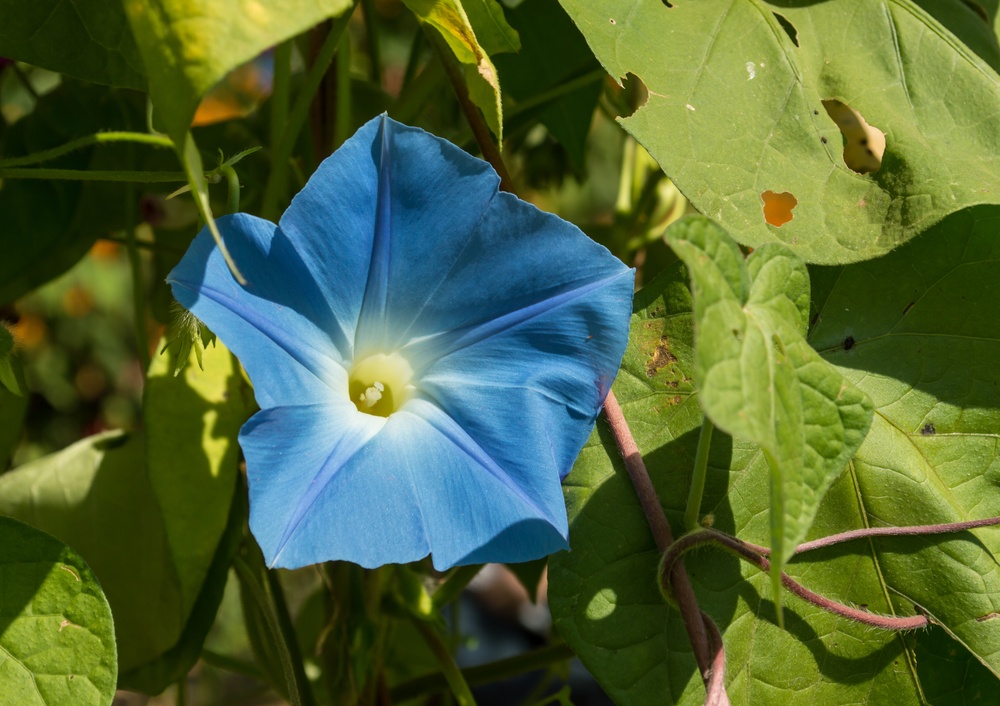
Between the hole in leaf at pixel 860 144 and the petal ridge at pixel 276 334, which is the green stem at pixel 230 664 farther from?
the hole in leaf at pixel 860 144

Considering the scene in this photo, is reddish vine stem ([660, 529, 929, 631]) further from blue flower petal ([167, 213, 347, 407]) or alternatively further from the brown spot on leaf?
blue flower petal ([167, 213, 347, 407])

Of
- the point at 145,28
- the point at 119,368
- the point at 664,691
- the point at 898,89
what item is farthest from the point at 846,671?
the point at 119,368

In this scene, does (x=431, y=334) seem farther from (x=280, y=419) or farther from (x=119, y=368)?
(x=119, y=368)

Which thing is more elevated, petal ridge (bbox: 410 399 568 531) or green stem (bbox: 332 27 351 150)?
green stem (bbox: 332 27 351 150)

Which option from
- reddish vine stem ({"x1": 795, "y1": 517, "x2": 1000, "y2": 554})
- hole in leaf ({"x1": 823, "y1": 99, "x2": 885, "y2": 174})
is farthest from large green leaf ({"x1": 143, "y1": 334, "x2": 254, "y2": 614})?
hole in leaf ({"x1": 823, "y1": 99, "x2": 885, "y2": 174})

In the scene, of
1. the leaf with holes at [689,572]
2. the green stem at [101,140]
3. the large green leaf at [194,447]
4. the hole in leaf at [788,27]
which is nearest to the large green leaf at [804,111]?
the hole in leaf at [788,27]

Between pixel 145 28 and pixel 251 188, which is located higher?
pixel 145 28

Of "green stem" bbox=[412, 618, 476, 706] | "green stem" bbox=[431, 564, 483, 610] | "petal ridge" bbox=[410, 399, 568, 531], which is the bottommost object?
"green stem" bbox=[412, 618, 476, 706]

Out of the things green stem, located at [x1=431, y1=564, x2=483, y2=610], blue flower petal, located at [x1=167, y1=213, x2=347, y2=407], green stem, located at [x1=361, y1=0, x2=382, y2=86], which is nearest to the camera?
blue flower petal, located at [x1=167, y1=213, x2=347, y2=407]
